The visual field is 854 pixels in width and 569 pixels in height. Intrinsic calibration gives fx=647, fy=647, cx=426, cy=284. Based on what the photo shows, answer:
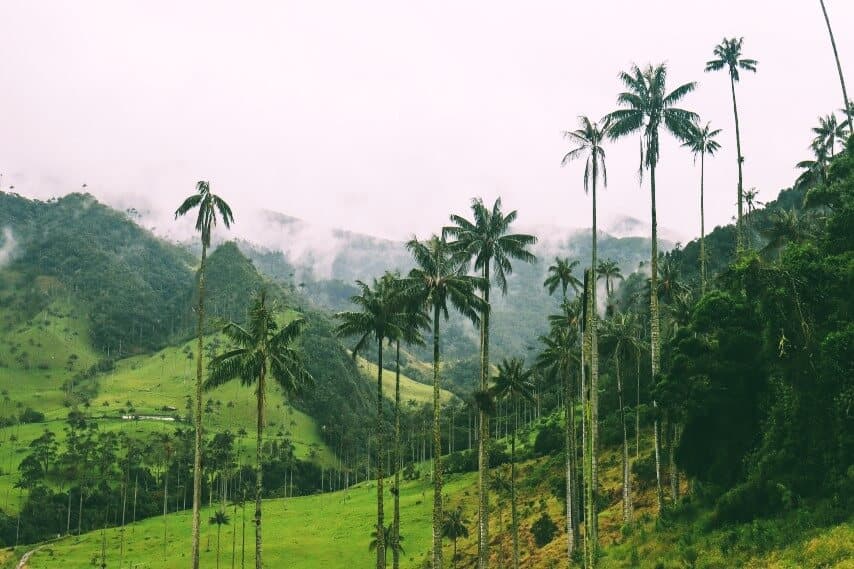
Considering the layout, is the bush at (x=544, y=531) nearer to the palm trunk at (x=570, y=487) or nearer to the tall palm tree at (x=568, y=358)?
the tall palm tree at (x=568, y=358)

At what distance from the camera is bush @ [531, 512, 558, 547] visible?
212ft

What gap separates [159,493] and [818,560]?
564 feet

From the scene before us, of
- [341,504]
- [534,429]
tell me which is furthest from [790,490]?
[341,504]

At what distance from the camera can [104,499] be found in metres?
161

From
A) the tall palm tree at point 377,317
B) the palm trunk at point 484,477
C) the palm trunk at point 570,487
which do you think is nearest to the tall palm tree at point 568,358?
the palm trunk at point 570,487

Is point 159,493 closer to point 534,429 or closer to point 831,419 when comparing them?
point 534,429

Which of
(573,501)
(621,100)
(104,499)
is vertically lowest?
(104,499)

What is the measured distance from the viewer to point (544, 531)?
65125 millimetres

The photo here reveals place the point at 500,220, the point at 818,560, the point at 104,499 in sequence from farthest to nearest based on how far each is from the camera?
the point at 104,499, the point at 500,220, the point at 818,560

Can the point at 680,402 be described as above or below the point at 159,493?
above

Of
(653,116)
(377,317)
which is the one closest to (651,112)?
(653,116)

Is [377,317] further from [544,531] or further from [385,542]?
[544,531]

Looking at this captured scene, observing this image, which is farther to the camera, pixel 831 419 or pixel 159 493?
pixel 159 493

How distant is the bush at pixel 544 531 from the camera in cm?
6469
